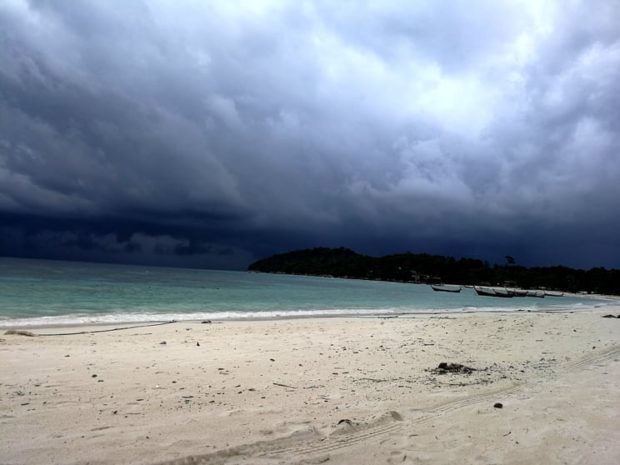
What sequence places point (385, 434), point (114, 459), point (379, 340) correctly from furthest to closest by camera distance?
point (379, 340), point (385, 434), point (114, 459)

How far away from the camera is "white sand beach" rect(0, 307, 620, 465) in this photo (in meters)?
4.20

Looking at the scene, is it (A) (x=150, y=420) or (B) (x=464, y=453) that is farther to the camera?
(A) (x=150, y=420)

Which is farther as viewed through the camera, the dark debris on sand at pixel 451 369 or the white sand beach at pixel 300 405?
the dark debris on sand at pixel 451 369

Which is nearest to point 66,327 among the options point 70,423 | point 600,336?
point 70,423

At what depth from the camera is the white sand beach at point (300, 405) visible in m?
4.20

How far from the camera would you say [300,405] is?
572 centimetres

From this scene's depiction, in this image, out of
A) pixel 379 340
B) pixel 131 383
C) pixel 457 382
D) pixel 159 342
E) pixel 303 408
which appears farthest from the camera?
pixel 379 340

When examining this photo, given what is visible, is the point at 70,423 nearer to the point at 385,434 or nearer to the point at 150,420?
Answer: the point at 150,420

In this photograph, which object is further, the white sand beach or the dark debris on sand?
the dark debris on sand

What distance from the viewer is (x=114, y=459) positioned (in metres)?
3.89

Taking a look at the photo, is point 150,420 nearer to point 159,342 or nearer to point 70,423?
point 70,423

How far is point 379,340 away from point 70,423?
9.25 metres

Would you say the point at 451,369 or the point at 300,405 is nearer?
the point at 300,405

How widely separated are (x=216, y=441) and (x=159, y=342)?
25.9 feet
